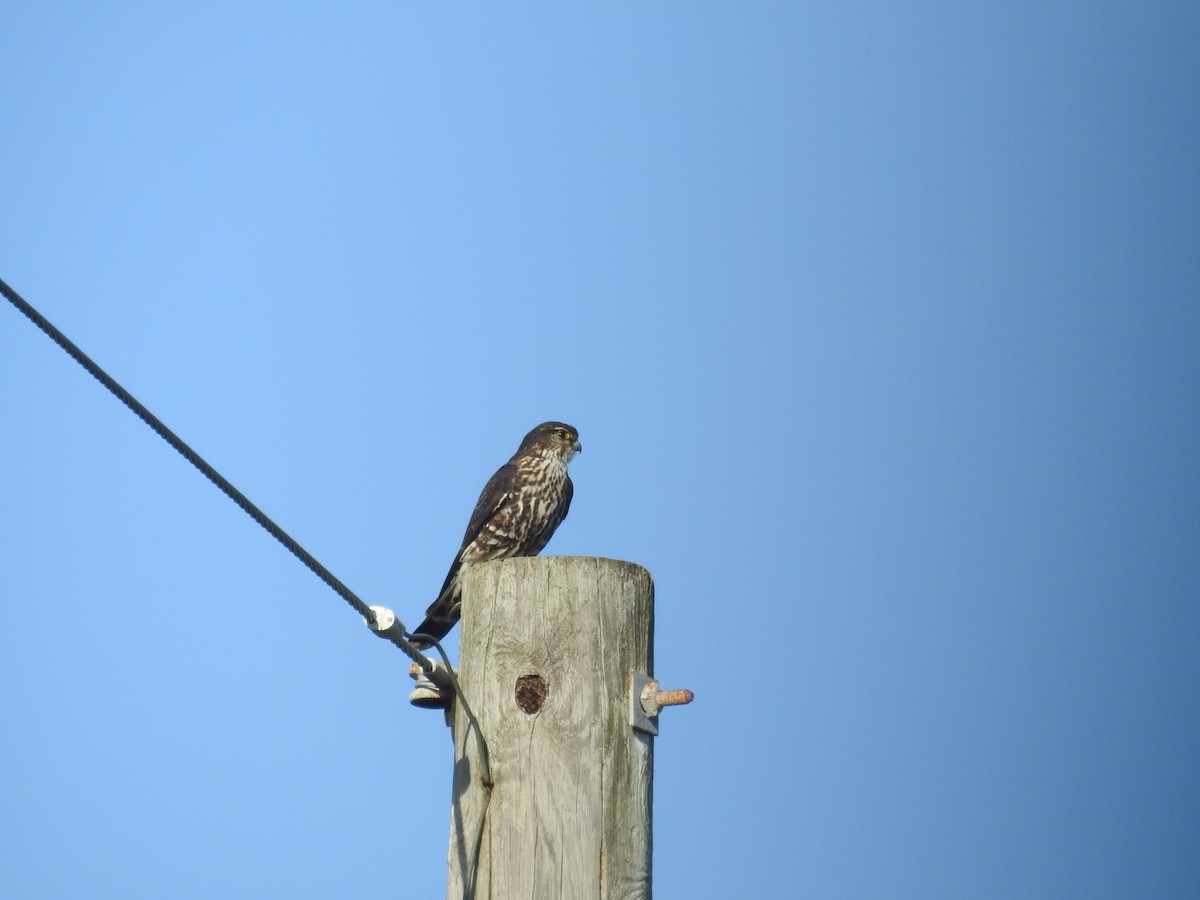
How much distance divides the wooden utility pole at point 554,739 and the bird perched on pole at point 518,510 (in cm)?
371

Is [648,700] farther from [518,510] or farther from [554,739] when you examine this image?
[518,510]

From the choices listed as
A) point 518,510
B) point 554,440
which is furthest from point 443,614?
point 554,440

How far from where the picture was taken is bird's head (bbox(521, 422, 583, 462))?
7793 millimetres

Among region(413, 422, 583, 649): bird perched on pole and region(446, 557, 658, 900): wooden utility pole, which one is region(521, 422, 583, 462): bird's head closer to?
region(413, 422, 583, 649): bird perched on pole

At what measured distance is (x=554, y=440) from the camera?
25.9 ft

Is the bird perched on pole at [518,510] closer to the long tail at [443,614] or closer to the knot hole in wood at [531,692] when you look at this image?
→ the long tail at [443,614]

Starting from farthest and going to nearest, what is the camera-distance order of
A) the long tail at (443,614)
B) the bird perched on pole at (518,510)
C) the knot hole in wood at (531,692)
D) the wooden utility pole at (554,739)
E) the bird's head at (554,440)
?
the bird's head at (554,440)
the bird perched on pole at (518,510)
the long tail at (443,614)
the knot hole in wood at (531,692)
the wooden utility pole at (554,739)

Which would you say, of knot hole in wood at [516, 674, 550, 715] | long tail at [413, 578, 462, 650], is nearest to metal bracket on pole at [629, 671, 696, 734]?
knot hole in wood at [516, 674, 550, 715]

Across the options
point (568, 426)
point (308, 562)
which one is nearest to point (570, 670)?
point (308, 562)

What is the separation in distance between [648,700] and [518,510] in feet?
13.4

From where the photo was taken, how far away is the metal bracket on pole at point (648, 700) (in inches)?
131

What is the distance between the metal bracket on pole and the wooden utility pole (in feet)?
0.05

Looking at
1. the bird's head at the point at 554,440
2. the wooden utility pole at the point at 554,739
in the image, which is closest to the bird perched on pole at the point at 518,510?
the bird's head at the point at 554,440

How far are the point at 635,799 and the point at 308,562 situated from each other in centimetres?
92
